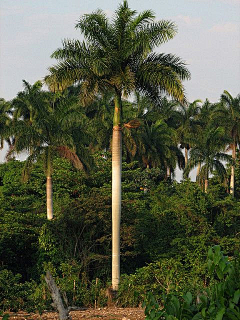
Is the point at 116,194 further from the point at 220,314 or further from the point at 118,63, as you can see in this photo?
the point at 220,314

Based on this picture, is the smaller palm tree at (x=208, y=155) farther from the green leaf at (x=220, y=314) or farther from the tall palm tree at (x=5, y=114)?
the green leaf at (x=220, y=314)

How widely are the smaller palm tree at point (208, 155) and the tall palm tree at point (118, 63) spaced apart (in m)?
24.5

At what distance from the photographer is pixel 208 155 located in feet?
161

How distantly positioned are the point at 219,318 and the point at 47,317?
9.52 metres

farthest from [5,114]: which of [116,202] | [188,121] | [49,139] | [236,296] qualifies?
[236,296]

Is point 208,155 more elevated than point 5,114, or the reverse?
point 5,114

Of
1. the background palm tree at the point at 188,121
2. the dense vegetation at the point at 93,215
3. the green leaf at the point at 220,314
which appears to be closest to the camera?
the green leaf at the point at 220,314

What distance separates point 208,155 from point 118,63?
2688cm

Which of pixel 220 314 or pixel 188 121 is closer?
pixel 220 314

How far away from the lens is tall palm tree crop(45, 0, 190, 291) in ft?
77.4

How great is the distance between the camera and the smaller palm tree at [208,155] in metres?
48.6

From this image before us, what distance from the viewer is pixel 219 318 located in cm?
361

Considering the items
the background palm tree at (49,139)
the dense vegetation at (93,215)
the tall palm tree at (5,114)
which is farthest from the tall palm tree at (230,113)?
the background palm tree at (49,139)

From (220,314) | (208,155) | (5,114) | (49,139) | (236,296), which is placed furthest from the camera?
(5,114)
